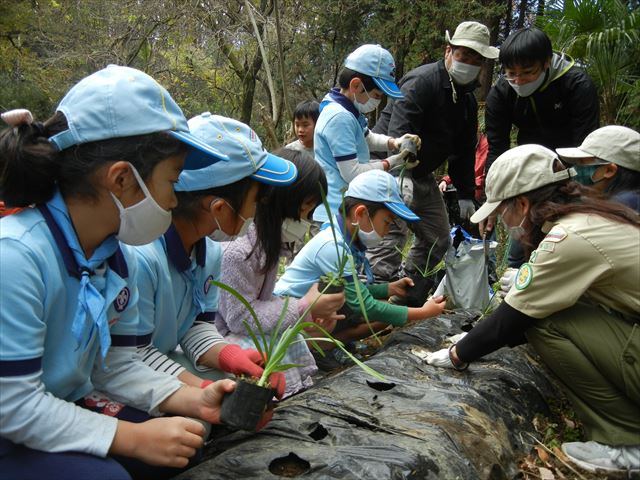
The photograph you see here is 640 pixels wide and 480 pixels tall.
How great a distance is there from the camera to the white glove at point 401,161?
367cm

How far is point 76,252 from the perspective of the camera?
1.43m

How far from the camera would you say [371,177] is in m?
3.03

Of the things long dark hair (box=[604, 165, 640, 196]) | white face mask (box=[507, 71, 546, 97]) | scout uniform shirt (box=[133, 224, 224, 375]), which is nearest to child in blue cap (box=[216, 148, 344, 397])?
scout uniform shirt (box=[133, 224, 224, 375])

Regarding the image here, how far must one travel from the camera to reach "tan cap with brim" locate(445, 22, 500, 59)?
12.2 feet

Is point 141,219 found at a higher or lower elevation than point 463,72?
lower

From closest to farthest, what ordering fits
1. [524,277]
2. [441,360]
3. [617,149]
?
[524,277], [441,360], [617,149]

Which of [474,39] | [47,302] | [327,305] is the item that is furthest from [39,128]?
[474,39]

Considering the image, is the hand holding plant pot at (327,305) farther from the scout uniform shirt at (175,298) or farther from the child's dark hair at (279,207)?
the scout uniform shirt at (175,298)

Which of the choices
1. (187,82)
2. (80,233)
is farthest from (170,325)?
(187,82)

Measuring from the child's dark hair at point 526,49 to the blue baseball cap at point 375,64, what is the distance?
2.40 feet

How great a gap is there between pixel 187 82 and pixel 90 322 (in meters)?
10.7

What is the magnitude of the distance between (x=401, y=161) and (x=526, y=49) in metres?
1.01

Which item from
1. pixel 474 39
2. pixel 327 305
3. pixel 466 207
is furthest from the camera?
pixel 466 207

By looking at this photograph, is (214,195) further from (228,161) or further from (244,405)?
(244,405)
